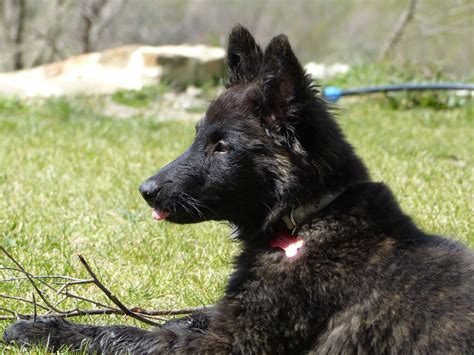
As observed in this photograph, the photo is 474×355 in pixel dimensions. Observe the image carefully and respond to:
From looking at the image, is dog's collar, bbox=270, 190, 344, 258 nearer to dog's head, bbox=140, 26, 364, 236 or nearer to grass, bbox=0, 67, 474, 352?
dog's head, bbox=140, 26, 364, 236

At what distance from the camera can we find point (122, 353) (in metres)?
2.89

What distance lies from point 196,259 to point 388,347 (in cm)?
183

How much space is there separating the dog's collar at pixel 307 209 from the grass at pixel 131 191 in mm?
433

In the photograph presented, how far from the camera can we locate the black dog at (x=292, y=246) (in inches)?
103

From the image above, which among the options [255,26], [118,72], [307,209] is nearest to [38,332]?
[307,209]

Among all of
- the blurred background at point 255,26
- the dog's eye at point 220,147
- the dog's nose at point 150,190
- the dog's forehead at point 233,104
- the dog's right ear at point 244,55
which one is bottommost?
the blurred background at point 255,26

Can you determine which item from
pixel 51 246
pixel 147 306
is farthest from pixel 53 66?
pixel 147 306

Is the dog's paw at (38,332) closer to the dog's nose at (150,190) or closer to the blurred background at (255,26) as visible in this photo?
the dog's nose at (150,190)

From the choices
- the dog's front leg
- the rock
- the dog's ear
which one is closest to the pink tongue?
the dog's front leg

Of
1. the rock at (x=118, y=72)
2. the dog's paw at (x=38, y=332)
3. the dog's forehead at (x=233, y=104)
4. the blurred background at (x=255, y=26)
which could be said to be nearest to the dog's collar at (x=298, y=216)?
the dog's forehead at (x=233, y=104)

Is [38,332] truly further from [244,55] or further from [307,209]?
[244,55]

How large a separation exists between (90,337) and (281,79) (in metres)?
1.35

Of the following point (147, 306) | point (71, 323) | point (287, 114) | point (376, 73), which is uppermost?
point (287, 114)

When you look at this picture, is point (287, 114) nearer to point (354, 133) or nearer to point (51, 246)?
point (51, 246)
